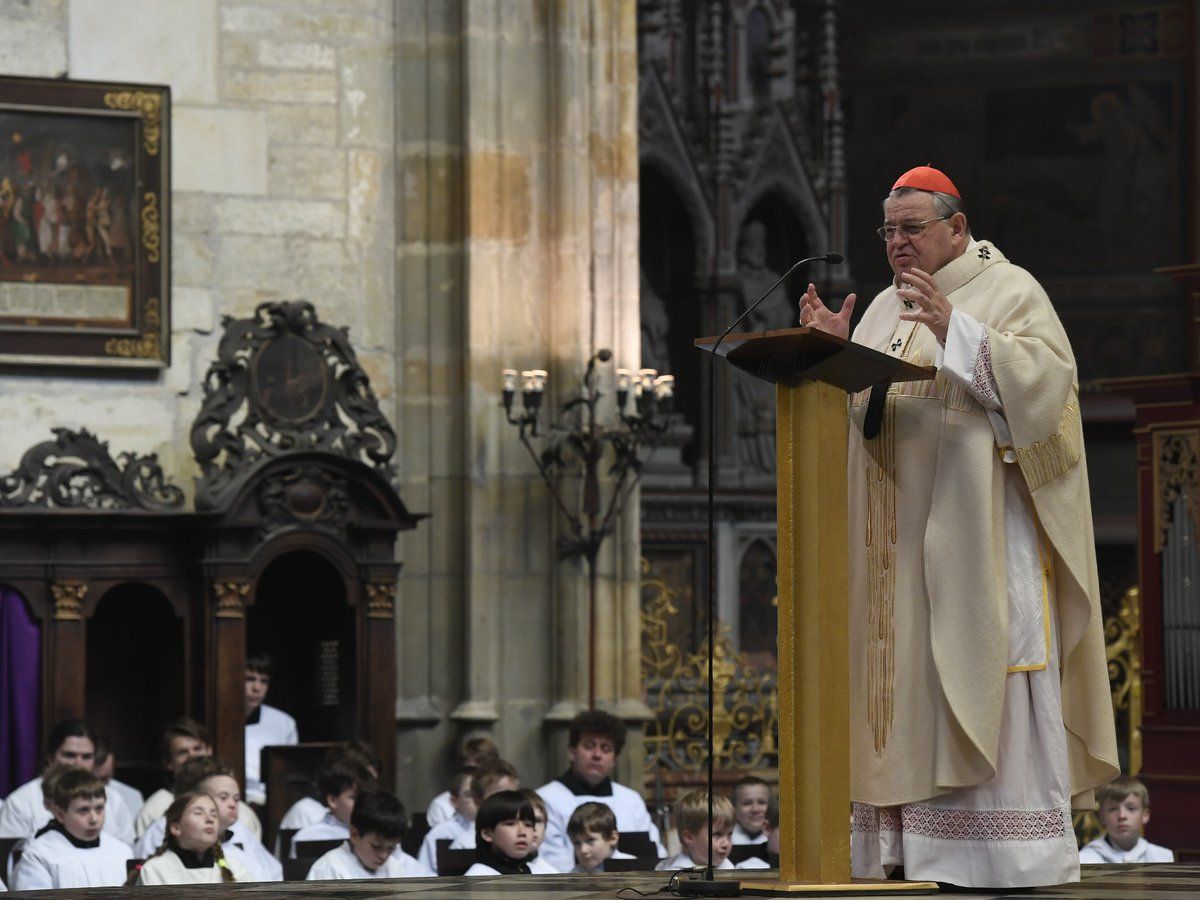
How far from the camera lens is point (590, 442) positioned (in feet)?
43.9

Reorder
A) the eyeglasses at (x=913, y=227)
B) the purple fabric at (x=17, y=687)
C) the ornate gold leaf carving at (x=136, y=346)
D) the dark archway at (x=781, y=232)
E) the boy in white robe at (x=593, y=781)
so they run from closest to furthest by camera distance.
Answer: the eyeglasses at (x=913, y=227) < the boy in white robe at (x=593, y=781) < the purple fabric at (x=17, y=687) < the ornate gold leaf carving at (x=136, y=346) < the dark archway at (x=781, y=232)

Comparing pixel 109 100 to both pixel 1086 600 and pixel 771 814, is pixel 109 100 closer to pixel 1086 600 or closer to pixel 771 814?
pixel 771 814

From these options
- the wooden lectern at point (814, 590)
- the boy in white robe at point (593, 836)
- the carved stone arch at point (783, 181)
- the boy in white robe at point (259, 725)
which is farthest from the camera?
the carved stone arch at point (783, 181)

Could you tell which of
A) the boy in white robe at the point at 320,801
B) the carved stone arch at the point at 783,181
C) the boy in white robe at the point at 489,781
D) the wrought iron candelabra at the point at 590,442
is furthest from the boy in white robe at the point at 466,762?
the carved stone arch at the point at 783,181

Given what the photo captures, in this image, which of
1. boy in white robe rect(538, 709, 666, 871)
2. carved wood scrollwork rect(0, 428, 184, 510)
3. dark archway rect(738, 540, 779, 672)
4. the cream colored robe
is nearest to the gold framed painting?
carved wood scrollwork rect(0, 428, 184, 510)

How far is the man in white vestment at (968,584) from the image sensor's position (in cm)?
546

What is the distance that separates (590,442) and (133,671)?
285cm

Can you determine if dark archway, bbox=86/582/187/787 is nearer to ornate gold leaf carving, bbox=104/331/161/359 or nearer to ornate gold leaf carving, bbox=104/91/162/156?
ornate gold leaf carving, bbox=104/331/161/359

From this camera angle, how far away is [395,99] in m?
13.8

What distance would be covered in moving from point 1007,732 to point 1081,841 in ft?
30.2

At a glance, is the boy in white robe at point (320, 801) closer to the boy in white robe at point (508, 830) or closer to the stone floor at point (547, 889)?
the boy in white robe at point (508, 830)

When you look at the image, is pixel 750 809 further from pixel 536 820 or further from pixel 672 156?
pixel 672 156

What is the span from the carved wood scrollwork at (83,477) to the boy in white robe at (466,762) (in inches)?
83.6

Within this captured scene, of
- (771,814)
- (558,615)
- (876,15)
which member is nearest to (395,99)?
(558,615)
